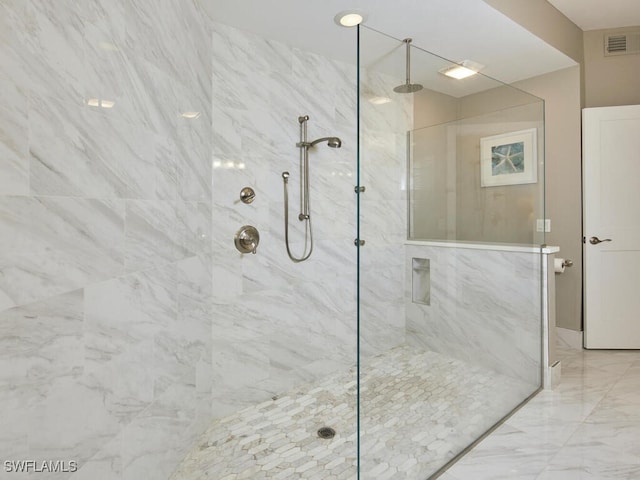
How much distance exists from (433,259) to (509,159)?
884 millimetres

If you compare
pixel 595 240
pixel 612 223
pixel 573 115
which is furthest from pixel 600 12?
pixel 595 240

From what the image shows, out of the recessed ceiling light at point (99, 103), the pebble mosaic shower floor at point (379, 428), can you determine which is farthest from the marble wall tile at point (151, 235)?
the pebble mosaic shower floor at point (379, 428)

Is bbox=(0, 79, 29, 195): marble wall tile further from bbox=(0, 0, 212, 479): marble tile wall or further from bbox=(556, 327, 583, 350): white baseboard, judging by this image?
bbox=(556, 327, 583, 350): white baseboard

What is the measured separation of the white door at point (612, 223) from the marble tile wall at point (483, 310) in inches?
43.2

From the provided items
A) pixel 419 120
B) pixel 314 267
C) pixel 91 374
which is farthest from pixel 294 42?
pixel 91 374

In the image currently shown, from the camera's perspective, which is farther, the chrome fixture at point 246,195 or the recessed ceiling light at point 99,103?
the chrome fixture at point 246,195

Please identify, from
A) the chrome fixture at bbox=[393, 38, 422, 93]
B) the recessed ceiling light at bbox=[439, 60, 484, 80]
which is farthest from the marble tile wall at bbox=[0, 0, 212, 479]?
the recessed ceiling light at bbox=[439, 60, 484, 80]

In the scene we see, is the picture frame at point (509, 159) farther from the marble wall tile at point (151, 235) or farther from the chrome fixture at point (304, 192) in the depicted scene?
the marble wall tile at point (151, 235)

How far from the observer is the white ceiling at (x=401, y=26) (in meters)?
2.08

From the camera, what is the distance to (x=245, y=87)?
2312 millimetres

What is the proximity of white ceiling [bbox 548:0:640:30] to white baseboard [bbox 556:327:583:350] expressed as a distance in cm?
258

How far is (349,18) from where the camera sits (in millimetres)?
2219

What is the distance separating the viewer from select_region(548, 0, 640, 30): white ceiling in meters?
2.88

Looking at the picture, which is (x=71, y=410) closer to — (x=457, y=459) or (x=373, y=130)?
(x=373, y=130)
